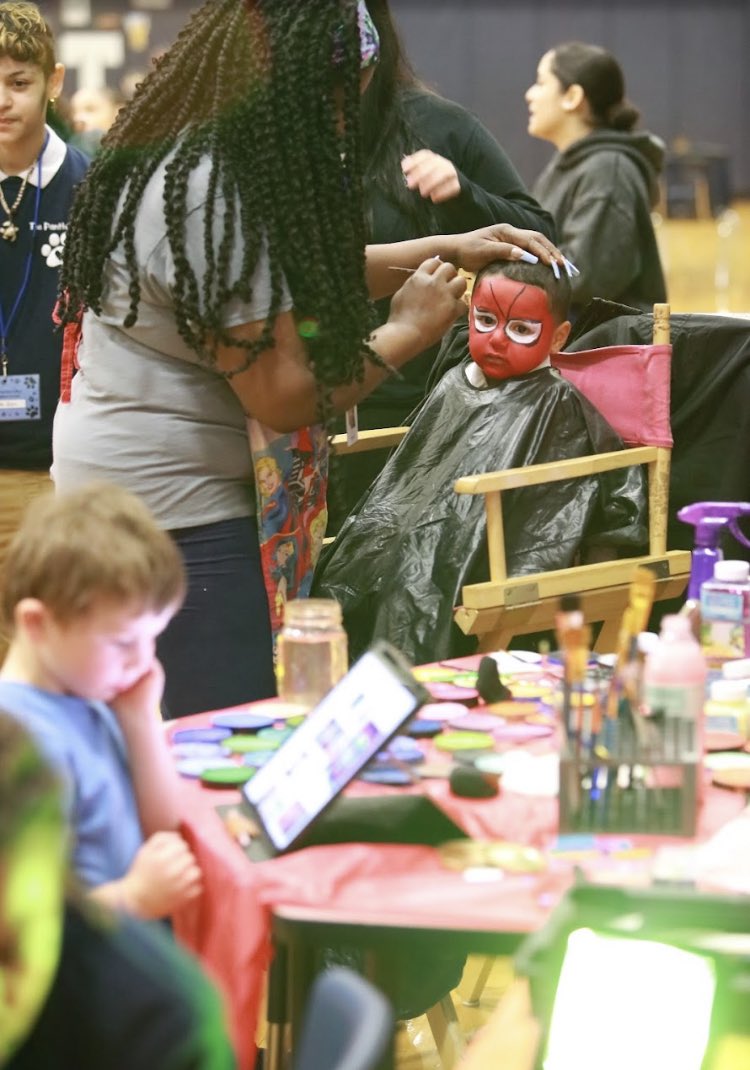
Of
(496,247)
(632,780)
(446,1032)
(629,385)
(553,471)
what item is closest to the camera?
(632,780)

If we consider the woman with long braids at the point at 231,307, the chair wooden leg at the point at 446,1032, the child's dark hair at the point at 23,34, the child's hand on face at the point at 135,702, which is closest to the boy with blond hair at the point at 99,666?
the child's hand on face at the point at 135,702

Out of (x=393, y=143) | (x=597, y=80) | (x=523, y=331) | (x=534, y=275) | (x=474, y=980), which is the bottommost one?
(x=474, y=980)

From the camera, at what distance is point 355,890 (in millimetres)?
1506

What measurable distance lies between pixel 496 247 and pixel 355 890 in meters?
1.35

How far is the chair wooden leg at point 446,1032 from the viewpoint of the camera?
7.82 ft

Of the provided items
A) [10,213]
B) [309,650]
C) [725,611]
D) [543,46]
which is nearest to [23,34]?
[10,213]

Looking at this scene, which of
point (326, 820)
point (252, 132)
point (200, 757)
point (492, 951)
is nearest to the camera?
point (492, 951)

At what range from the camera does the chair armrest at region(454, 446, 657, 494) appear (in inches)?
112

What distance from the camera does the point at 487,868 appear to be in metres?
1.54

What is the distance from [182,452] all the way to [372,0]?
0.97 meters

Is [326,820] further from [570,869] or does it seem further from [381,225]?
[381,225]

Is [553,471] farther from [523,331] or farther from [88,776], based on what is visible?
[88,776]

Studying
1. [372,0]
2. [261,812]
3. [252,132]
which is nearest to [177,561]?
[261,812]

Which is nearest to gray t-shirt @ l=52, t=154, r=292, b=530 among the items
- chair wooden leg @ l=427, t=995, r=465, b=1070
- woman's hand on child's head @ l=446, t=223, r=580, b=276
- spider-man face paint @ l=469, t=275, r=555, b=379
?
woman's hand on child's head @ l=446, t=223, r=580, b=276
